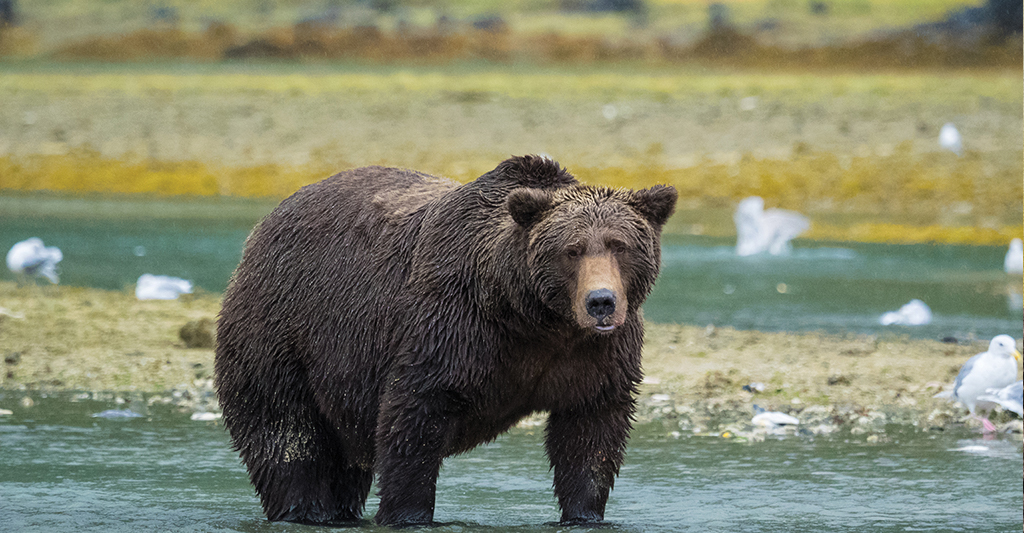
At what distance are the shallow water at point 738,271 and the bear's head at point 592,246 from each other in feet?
22.2

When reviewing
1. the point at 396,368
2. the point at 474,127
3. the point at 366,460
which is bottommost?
the point at 366,460

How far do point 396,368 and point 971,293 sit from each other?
31.4ft

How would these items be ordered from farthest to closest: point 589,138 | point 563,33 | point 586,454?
point 563,33
point 589,138
point 586,454

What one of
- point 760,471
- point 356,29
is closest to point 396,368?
point 760,471

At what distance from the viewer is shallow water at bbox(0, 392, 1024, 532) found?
A: 6242 mm

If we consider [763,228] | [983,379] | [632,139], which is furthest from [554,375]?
[632,139]

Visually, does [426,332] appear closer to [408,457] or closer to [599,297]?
[408,457]

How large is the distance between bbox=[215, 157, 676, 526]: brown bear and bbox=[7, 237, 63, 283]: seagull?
7.39 meters

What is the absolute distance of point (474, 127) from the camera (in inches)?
941

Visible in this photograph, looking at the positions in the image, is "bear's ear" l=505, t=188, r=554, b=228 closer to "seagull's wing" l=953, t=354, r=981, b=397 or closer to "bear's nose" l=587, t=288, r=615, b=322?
"bear's nose" l=587, t=288, r=615, b=322

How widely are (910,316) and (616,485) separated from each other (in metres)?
5.75

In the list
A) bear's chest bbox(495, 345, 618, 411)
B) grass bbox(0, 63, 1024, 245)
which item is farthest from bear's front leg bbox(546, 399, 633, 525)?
grass bbox(0, 63, 1024, 245)

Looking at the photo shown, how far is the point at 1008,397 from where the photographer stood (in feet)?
27.7

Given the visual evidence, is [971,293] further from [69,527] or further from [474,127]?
[474,127]
